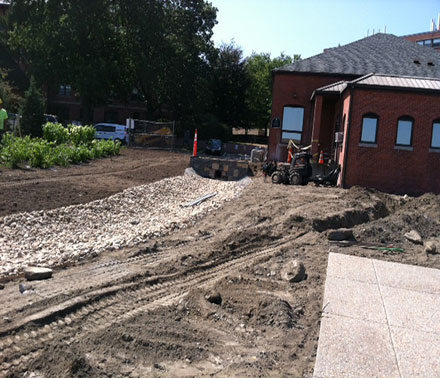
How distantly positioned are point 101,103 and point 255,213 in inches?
1695

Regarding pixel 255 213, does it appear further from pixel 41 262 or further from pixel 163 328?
pixel 163 328

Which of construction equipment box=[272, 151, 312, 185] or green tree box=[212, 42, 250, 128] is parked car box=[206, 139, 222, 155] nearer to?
green tree box=[212, 42, 250, 128]

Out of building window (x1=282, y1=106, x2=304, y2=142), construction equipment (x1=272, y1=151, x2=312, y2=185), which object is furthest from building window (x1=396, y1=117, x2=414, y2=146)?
building window (x1=282, y1=106, x2=304, y2=142)

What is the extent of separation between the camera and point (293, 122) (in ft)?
93.5

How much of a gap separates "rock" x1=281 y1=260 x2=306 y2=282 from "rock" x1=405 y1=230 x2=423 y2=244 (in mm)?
3285

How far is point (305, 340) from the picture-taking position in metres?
5.04

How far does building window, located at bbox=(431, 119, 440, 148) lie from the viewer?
736 inches

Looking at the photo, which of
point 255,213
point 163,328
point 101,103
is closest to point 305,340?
point 163,328

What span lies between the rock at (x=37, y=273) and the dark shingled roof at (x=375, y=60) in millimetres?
23576

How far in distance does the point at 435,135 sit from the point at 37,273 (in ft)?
54.6

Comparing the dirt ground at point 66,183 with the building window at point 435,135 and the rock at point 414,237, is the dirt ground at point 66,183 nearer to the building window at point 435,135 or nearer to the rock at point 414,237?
the rock at point 414,237

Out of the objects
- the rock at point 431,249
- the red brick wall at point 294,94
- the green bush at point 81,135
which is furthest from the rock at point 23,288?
the red brick wall at point 294,94

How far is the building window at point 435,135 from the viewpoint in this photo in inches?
736

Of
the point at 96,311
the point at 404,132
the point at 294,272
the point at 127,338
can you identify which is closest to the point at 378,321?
the point at 294,272
